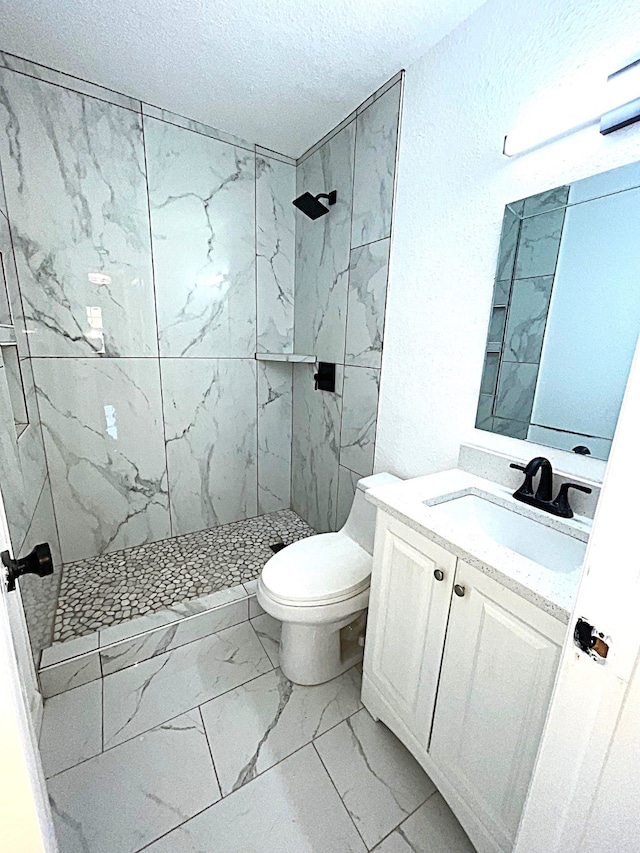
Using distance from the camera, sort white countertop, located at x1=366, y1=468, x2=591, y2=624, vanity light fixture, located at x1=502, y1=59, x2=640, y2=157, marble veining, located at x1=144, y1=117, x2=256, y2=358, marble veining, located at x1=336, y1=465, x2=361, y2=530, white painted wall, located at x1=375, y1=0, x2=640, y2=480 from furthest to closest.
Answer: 1. marble veining, located at x1=336, y1=465, x2=361, y2=530
2. marble veining, located at x1=144, y1=117, x2=256, y2=358
3. white painted wall, located at x1=375, y1=0, x2=640, y2=480
4. vanity light fixture, located at x1=502, y1=59, x2=640, y2=157
5. white countertop, located at x1=366, y1=468, x2=591, y2=624

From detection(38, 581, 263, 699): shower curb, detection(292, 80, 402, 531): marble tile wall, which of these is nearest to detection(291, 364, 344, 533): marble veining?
detection(292, 80, 402, 531): marble tile wall

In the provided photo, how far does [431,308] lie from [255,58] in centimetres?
118

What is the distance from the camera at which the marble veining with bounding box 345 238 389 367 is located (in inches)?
64.7

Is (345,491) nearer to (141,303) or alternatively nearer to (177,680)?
(177,680)

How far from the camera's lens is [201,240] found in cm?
200

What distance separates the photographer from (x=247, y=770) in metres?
1.15

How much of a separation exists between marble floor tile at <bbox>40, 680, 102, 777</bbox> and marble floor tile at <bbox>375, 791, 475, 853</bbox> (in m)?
0.97

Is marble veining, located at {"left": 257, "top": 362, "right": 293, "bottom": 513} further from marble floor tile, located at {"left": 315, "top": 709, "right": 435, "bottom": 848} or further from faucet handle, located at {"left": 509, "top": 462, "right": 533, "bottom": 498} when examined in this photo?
faucet handle, located at {"left": 509, "top": 462, "right": 533, "bottom": 498}

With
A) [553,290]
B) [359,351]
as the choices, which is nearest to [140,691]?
[359,351]

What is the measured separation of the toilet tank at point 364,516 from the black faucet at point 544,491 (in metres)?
0.53

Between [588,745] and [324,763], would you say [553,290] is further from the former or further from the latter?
[324,763]

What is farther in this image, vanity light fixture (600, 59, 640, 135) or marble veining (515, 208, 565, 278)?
marble veining (515, 208, 565, 278)

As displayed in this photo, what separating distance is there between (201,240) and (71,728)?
7.31 ft

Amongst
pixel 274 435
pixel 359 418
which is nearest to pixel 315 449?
pixel 274 435
